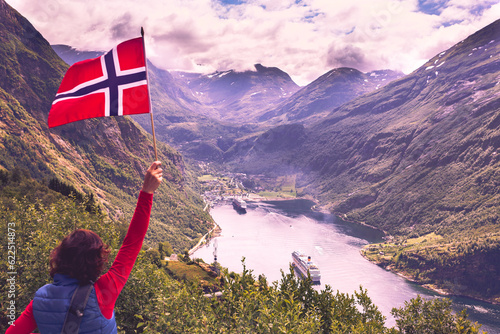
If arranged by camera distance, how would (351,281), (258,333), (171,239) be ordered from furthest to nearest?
(171,239) → (351,281) → (258,333)

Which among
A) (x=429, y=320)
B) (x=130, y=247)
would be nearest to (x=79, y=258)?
(x=130, y=247)

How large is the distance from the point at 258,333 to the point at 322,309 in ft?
43.9

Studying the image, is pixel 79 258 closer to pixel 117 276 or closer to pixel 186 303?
pixel 117 276

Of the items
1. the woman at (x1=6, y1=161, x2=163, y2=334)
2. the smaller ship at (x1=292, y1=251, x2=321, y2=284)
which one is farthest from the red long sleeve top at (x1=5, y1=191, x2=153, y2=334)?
the smaller ship at (x1=292, y1=251, x2=321, y2=284)

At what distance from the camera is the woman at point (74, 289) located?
13.4 ft

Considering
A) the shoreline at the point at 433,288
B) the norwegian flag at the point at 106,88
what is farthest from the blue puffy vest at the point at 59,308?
the shoreline at the point at 433,288

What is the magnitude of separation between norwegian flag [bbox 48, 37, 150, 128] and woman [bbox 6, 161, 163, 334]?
6704mm

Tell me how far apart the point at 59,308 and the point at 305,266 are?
14197cm

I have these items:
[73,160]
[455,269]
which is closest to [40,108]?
[73,160]

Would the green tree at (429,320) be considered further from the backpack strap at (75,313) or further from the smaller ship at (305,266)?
the smaller ship at (305,266)

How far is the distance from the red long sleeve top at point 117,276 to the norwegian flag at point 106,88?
626cm

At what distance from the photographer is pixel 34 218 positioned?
2373 centimetres

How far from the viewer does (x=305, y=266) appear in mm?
135875

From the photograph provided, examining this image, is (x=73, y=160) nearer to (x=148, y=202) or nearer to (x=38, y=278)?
(x=38, y=278)
